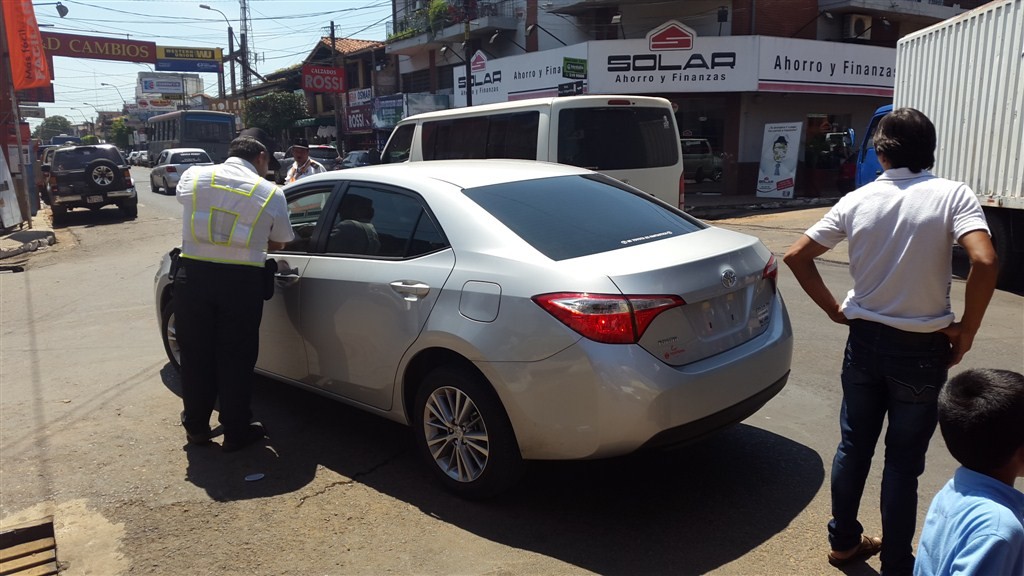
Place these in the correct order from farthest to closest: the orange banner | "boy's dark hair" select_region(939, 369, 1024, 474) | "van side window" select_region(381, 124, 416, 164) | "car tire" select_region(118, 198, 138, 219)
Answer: "car tire" select_region(118, 198, 138, 219) < the orange banner < "van side window" select_region(381, 124, 416, 164) < "boy's dark hair" select_region(939, 369, 1024, 474)

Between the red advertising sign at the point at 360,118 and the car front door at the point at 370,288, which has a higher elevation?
the red advertising sign at the point at 360,118

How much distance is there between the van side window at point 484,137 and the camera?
9055 mm

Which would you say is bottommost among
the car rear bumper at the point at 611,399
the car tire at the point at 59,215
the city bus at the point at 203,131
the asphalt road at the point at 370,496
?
the asphalt road at the point at 370,496

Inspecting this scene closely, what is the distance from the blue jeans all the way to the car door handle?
1.93 metres

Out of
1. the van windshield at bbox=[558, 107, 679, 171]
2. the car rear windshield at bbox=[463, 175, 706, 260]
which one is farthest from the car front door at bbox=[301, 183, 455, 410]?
the van windshield at bbox=[558, 107, 679, 171]

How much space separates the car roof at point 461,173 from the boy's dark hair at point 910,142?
200cm

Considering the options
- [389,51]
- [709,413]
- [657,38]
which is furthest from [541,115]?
[389,51]

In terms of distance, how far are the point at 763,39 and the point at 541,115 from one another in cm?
1473

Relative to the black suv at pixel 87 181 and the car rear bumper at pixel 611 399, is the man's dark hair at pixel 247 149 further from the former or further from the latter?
the black suv at pixel 87 181

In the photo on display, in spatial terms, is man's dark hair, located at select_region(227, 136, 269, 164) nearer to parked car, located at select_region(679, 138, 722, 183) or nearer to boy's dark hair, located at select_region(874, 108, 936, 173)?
boy's dark hair, located at select_region(874, 108, 936, 173)

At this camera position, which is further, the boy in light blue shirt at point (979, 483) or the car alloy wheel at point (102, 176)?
the car alloy wheel at point (102, 176)

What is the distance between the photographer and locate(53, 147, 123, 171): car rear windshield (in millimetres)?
19031

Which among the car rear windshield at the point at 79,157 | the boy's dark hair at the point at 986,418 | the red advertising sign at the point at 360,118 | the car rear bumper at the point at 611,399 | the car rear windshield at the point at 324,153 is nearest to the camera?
the boy's dark hair at the point at 986,418

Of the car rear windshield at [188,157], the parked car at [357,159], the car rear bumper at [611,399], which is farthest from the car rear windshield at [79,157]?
the car rear bumper at [611,399]
